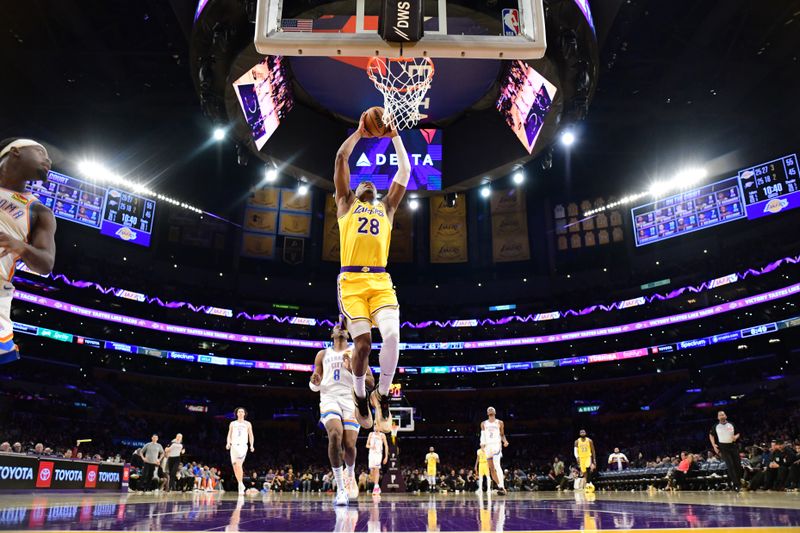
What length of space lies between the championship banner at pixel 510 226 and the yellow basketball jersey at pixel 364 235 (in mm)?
32717

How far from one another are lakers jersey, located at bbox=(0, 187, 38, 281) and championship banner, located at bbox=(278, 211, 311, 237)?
113 ft

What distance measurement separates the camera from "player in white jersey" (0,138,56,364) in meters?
3.20

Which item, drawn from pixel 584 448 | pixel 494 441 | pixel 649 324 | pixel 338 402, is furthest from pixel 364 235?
pixel 649 324

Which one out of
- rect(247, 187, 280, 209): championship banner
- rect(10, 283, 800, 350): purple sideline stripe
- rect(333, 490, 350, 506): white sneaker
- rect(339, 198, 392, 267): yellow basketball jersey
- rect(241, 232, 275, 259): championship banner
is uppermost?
rect(247, 187, 280, 209): championship banner

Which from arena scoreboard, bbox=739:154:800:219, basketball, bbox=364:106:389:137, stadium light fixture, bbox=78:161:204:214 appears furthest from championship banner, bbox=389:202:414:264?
basketball, bbox=364:106:389:137

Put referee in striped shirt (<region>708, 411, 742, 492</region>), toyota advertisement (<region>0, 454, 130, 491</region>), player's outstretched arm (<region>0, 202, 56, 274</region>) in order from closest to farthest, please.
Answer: player's outstretched arm (<region>0, 202, 56, 274</region>)
toyota advertisement (<region>0, 454, 130, 491</region>)
referee in striped shirt (<region>708, 411, 742, 492</region>)

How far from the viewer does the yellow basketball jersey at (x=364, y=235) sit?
5941 mm

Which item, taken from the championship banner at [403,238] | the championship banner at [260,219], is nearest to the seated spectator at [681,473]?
the championship banner at [403,238]

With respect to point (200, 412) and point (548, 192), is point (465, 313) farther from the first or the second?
point (200, 412)

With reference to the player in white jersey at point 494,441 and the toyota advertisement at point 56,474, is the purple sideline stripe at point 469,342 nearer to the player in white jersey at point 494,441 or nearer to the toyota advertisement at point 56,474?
the toyota advertisement at point 56,474

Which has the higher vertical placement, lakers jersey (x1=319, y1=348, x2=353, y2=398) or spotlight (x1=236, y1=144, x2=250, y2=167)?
spotlight (x1=236, y1=144, x2=250, y2=167)

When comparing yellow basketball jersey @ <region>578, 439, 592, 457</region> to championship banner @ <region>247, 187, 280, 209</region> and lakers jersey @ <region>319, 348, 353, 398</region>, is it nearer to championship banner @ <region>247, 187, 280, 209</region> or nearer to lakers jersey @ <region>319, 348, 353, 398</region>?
lakers jersey @ <region>319, 348, 353, 398</region>

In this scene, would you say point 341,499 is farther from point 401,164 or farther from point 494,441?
point 494,441

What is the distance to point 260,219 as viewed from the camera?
37281 millimetres
